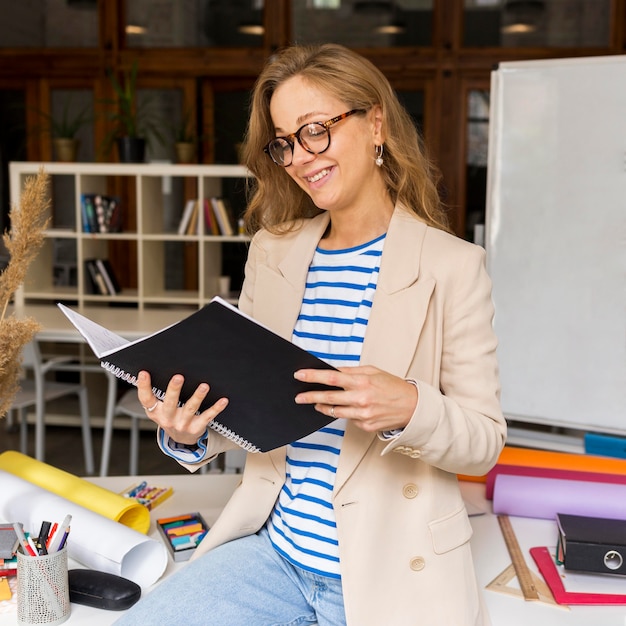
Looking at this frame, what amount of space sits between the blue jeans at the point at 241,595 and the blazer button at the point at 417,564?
0.43ft

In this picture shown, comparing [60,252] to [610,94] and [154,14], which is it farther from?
[610,94]

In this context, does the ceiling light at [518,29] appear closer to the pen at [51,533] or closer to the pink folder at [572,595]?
the pink folder at [572,595]

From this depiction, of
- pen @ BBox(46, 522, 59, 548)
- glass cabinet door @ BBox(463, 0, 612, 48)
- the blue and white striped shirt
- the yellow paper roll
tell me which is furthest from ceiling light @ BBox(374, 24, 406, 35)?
pen @ BBox(46, 522, 59, 548)

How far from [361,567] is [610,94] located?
176 centimetres

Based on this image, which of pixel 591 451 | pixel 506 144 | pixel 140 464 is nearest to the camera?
pixel 591 451

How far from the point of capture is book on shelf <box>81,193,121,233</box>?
5008 millimetres

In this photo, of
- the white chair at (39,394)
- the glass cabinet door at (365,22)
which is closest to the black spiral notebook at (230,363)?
the white chair at (39,394)

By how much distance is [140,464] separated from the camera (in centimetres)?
475

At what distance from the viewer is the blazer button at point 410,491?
1.36 m

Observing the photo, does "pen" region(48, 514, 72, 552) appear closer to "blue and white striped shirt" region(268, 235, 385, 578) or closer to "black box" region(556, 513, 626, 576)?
"blue and white striped shirt" region(268, 235, 385, 578)

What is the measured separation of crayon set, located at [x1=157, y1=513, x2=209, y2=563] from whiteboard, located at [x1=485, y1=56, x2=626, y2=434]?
4.54 feet

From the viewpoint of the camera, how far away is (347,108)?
1.43 m

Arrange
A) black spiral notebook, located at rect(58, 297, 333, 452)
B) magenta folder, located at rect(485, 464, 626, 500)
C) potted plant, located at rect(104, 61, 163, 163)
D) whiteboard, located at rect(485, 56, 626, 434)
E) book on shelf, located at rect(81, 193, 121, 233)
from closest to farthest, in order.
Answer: black spiral notebook, located at rect(58, 297, 333, 452) → magenta folder, located at rect(485, 464, 626, 500) → whiteboard, located at rect(485, 56, 626, 434) → book on shelf, located at rect(81, 193, 121, 233) → potted plant, located at rect(104, 61, 163, 163)

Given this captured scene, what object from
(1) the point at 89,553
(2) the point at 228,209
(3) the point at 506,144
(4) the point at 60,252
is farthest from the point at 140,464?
(1) the point at 89,553
